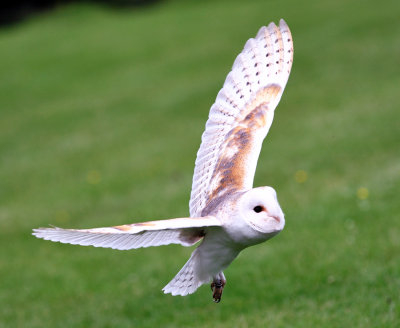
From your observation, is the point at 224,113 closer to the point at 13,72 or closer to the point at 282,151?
the point at 282,151

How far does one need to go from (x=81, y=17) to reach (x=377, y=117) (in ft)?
52.1

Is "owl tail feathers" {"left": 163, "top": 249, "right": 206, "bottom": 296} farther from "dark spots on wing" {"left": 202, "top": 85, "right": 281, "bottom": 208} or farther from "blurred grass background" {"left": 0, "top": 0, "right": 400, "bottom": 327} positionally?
"blurred grass background" {"left": 0, "top": 0, "right": 400, "bottom": 327}

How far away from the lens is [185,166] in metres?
9.15

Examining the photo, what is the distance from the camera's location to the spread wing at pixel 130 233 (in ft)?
7.93

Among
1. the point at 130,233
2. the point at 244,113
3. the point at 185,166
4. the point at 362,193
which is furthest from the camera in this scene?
the point at 185,166

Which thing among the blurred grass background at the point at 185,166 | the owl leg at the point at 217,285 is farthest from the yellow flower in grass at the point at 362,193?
the owl leg at the point at 217,285

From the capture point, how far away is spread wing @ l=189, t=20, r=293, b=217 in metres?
3.30

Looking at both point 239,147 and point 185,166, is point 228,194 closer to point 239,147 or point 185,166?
point 239,147

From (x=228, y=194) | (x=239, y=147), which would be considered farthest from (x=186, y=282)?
(x=239, y=147)

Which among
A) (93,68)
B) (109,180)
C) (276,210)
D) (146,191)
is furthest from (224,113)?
(93,68)

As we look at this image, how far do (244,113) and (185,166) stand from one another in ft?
18.4

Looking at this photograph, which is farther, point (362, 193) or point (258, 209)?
point (362, 193)

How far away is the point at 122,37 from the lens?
61.7 ft

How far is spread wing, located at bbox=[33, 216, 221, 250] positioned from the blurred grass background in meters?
1.90
